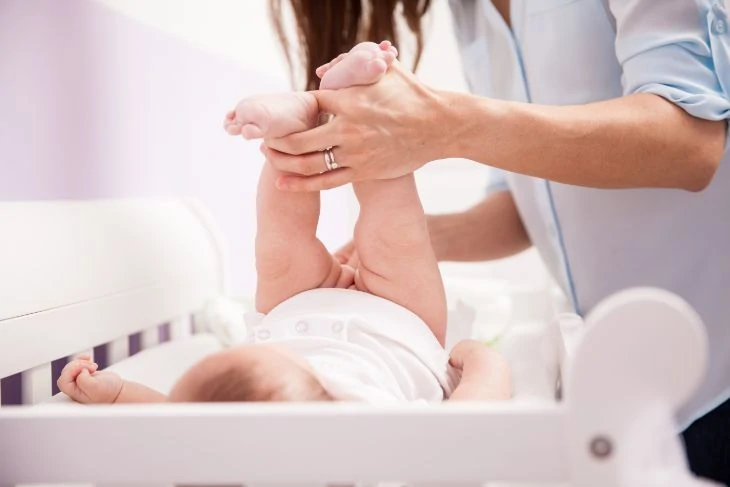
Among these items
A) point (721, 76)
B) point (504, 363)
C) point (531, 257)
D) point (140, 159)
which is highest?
point (721, 76)

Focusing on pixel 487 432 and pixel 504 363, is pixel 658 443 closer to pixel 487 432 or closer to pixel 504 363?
pixel 487 432

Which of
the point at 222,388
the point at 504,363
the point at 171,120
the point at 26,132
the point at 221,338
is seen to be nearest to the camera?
the point at 222,388

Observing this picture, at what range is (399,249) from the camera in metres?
0.93

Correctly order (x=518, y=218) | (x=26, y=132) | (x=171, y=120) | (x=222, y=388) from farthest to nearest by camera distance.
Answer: (x=171, y=120) < (x=518, y=218) < (x=26, y=132) < (x=222, y=388)

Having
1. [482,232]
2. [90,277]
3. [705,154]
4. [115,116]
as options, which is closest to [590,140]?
[705,154]

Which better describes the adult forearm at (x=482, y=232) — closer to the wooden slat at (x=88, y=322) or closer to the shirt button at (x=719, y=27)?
the wooden slat at (x=88, y=322)

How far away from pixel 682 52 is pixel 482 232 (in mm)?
628

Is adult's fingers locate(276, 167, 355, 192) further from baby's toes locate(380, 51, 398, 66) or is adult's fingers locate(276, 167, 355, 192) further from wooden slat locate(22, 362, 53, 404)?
wooden slat locate(22, 362, 53, 404)

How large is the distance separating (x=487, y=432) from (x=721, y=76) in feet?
2.19

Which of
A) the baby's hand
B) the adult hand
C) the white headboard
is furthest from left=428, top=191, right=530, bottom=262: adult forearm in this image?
the baby's hand

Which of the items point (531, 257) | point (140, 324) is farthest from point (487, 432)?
point (531, 257)

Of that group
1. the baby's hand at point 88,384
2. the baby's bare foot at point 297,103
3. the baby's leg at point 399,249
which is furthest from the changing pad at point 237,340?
the baby's bare foot at point 297,103

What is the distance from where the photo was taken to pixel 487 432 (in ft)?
1.56

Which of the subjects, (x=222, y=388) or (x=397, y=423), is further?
(x=222, y=388)
